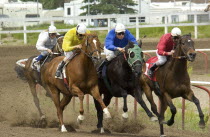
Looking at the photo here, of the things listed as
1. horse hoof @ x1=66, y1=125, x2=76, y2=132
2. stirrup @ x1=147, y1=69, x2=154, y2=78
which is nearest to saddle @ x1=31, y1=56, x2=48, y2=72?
horse hoof @ x1=66, y1=125, x2=76, y2=132

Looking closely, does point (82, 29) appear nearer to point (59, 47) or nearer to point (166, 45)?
point (166, 45)

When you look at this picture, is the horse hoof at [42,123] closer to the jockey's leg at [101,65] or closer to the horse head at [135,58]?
the jockey's leg at [101,65]

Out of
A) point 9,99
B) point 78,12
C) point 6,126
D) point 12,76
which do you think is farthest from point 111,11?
point 6,126

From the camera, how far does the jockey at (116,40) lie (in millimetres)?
10305

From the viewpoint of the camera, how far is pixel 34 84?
13469mm

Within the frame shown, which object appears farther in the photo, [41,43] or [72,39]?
[41,43]

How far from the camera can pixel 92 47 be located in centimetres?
959

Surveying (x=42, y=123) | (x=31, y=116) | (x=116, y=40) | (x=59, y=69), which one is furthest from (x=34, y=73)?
(x=116, y=40)

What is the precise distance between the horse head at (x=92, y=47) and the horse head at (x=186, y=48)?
4.27 ft

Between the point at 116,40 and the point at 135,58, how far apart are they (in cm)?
124

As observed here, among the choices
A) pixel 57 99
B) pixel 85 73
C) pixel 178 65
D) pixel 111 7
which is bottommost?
pixel 57 99

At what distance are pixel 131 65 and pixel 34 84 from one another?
4405 millimetres

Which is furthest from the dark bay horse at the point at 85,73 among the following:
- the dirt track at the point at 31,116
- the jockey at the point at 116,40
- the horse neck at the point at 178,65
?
the horse neck at the point at 178,65

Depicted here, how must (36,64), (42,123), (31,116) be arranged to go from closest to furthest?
1. (42,123)
2. (31,116)
3. (36,64)
